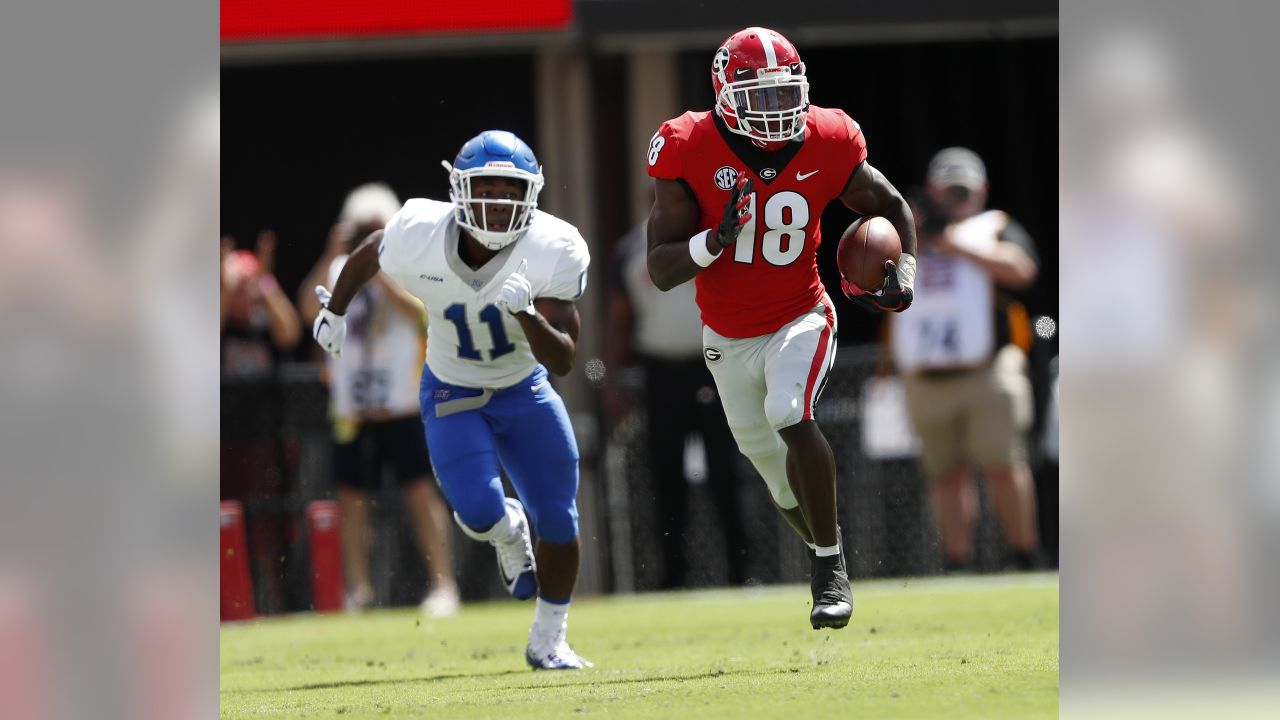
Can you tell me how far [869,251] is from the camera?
5617 mm

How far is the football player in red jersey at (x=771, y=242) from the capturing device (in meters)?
5.53

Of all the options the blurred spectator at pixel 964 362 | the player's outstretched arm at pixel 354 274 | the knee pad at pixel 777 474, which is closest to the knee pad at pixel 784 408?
the knee pad at pixel 777 474

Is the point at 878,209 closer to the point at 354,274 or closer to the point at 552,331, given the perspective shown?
the point at 552,331

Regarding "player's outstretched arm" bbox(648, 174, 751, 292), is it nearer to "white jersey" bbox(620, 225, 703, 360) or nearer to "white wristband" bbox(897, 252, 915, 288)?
"white wristband" bbox(897, 252, 915, 288)

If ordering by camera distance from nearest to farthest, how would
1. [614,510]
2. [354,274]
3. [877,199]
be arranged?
[877,199], [354,274], [614,510]

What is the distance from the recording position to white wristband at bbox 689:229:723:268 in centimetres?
541

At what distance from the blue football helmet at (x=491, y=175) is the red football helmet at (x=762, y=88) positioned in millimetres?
713

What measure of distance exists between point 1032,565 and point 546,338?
4169 millimetres

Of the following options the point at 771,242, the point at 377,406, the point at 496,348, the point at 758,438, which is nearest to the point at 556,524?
the point at 496,348

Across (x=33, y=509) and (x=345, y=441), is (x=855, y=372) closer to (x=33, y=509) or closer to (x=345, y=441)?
(x=345, y=441)

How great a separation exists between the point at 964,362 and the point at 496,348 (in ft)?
11.0

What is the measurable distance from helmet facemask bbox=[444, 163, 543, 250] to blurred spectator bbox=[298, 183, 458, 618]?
2719 mm

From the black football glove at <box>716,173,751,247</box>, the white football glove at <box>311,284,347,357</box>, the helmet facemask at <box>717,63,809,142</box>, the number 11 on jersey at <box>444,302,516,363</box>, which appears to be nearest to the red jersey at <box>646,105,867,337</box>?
the helmet facemask at <box>717,63,809,142</box>

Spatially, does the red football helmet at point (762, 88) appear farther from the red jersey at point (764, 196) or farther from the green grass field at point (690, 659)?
the green grass field at point (690, 659)
